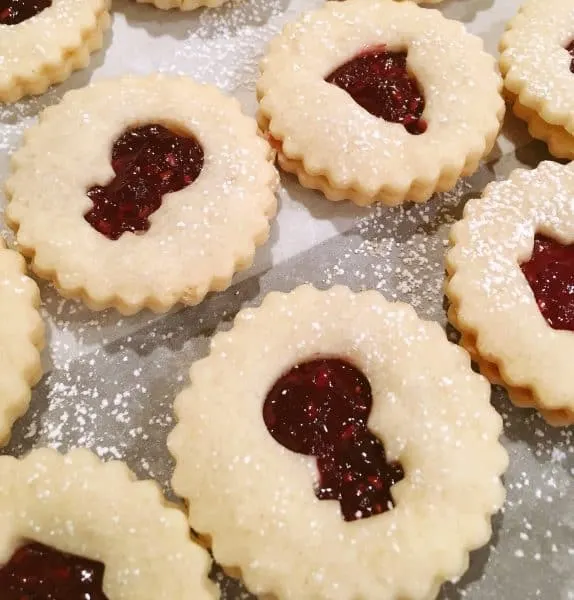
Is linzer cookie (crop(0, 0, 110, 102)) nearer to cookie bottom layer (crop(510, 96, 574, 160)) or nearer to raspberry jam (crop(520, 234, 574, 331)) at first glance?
cookie bottom layer (crop(510, 96, 574, 160))

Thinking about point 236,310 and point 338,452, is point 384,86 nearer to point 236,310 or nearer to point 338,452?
point 236,310

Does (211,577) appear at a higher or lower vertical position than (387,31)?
lower

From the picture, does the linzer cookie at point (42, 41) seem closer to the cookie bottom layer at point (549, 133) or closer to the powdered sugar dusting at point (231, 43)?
the powdered sugar dusting at point (231, 43)

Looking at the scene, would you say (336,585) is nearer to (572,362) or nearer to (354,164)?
→ (572,362)

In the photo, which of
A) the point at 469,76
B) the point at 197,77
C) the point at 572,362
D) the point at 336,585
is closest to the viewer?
the point at 336,585

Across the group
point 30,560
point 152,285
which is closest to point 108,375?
point 152,285

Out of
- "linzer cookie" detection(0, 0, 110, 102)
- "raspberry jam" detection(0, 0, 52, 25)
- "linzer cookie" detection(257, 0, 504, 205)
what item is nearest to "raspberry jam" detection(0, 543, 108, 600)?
"linzer cookie" detection(257, 0, 504, 205)

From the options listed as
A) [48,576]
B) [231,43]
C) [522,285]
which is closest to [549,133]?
[522,285]
